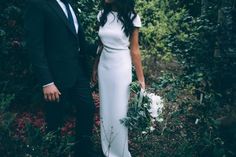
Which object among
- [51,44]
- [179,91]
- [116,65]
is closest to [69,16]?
[51,44]

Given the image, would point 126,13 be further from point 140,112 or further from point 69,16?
point 140,112

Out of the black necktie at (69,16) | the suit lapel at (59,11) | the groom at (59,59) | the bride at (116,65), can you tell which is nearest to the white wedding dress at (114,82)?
the bride at (116,65)

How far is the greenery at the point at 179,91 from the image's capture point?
4.62 metres

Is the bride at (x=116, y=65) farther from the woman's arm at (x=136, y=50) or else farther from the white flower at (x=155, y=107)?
the white flower at (x=155, y=107)

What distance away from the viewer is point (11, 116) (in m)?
4.45

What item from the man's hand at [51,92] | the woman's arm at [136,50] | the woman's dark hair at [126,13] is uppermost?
the woman's dark hair at [126,13]

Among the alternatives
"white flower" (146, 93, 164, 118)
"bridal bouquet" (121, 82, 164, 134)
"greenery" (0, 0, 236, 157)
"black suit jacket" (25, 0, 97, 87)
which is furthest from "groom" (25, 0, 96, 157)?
"white flower" (146, 93, 164, 118)

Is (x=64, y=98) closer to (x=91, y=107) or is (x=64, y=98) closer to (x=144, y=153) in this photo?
(x=91, y=107)

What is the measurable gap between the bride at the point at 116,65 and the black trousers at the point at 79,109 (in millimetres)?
282

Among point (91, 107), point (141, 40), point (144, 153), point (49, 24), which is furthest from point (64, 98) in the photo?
point (141, 40)

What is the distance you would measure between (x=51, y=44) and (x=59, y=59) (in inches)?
7.3

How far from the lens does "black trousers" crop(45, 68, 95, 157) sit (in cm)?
521

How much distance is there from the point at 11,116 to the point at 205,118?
2.33 m

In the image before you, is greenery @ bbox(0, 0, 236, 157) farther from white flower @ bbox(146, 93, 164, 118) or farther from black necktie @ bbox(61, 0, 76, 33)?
black necktie @ bbox(61, 0, 76, 33)
